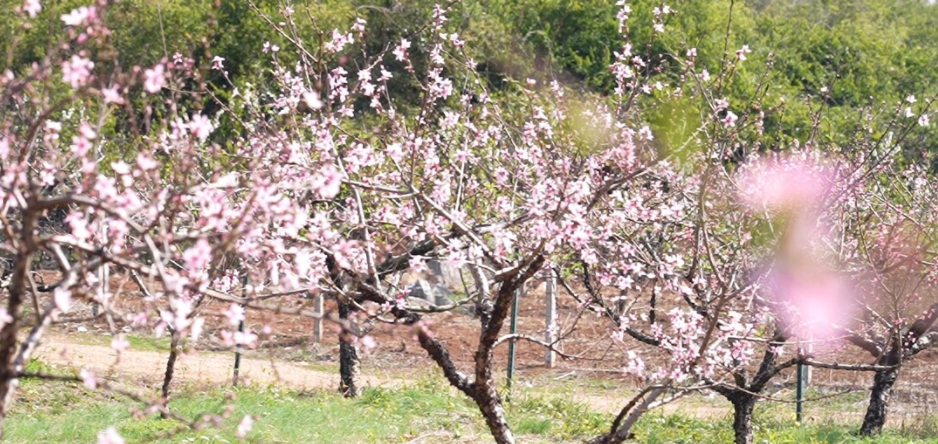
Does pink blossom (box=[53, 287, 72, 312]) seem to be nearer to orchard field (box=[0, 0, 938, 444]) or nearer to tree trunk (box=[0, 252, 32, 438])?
orchard field (box=[0, 0, 938, 444])

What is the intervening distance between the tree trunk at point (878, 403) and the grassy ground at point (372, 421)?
0.13 metres

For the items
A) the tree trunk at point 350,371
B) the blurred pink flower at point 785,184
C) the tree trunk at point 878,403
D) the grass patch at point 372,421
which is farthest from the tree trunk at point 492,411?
the tree trunk at point 350,371

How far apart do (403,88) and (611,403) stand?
51.2 ft

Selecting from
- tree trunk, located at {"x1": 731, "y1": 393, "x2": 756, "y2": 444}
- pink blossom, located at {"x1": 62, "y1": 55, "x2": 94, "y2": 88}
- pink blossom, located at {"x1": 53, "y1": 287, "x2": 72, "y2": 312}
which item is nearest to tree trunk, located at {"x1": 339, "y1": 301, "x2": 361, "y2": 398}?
tree trunk, located at {"x1": 731, "y1": 393, "x2": 756, "y2": 444}

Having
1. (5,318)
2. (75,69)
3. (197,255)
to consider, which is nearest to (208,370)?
(5,318)

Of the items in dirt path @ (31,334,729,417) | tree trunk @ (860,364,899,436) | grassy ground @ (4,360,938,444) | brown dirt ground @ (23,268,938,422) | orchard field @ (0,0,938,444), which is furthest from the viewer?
brown dirt ground @ (23,268,938,422)

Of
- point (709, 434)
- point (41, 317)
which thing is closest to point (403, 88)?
point (709, 434)

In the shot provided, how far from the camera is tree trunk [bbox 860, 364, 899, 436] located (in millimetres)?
9891

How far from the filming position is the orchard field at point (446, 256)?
3533 millimetres

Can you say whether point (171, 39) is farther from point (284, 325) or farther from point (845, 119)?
point (845, 119)

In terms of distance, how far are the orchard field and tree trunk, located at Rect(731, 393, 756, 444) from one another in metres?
0.03

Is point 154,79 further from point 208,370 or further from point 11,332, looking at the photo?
point 208,370

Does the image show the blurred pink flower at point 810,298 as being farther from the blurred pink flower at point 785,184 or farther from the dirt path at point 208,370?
the dirt path at point 208,370

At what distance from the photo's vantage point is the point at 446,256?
7125 millimetres
